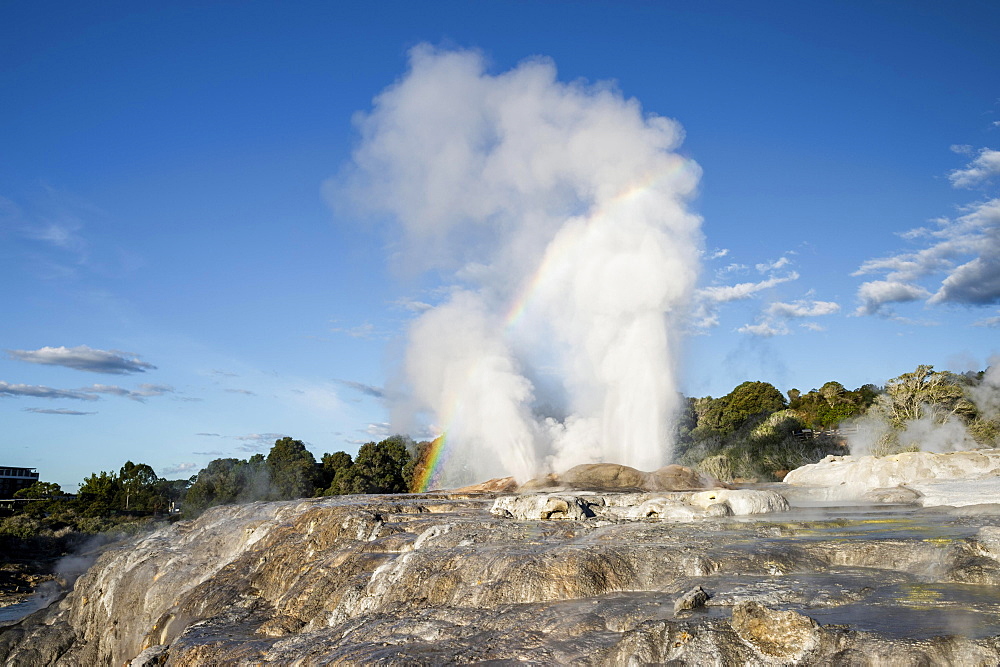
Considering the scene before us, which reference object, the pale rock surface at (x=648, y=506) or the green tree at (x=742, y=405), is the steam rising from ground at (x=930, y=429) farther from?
the pale rock surface at (x=648, y=506)

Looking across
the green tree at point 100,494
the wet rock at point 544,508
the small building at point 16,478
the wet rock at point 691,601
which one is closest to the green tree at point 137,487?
the green tree at point 100,494

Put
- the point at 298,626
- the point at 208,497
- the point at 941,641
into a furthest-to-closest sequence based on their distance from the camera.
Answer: the point at 208,497 < the point at 298,626 < the point at 941,641

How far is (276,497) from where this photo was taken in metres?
66.5

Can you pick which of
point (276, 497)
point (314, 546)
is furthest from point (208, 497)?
point (314, 546)

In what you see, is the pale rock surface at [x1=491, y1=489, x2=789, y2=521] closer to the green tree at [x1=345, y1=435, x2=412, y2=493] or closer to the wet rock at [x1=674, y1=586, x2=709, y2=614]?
the wet rock at [x1=674, y1=586, x2=709, y2=614]

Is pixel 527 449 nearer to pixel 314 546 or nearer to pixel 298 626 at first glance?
pixel 314 546

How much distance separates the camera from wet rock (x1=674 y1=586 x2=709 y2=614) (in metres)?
9.05

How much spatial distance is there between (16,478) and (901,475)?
13983cm

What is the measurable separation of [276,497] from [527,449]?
33.8 meters

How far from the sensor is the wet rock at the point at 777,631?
7.49 meters

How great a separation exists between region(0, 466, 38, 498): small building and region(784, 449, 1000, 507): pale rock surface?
12774 cm

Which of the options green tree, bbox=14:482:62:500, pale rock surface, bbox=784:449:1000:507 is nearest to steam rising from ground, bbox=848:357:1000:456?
pale rock surface, bbox=784:449:1000:507

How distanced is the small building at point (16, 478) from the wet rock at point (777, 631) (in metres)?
137

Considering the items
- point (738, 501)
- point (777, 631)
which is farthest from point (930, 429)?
point (777, 631)
